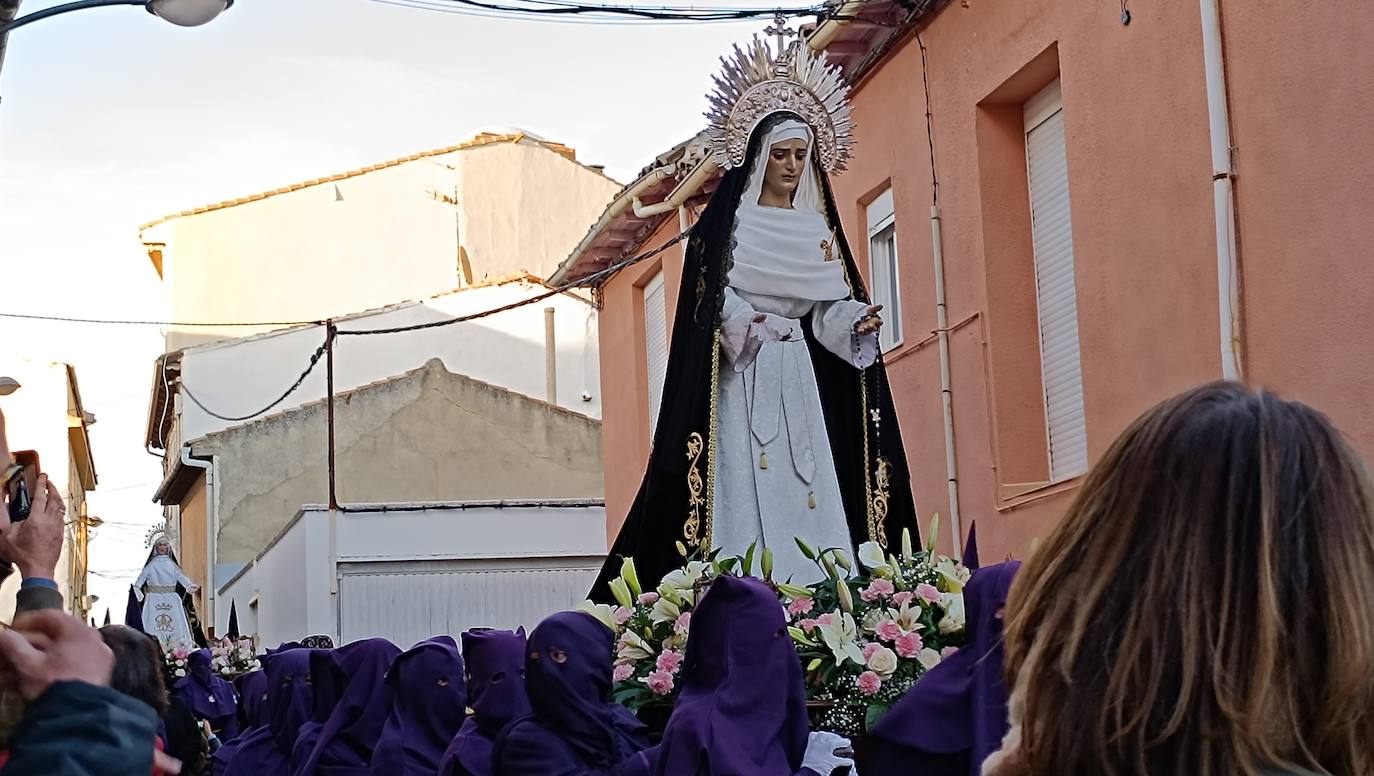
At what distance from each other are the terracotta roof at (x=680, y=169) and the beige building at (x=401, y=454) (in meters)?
8.18

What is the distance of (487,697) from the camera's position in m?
6.85

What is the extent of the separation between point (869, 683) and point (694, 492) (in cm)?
177

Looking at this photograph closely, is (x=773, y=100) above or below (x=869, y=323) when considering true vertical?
above

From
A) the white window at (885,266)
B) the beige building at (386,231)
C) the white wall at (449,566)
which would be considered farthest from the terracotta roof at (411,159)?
the white window at (885,266)

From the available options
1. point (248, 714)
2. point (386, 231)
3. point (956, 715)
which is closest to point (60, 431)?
point (386, 231)

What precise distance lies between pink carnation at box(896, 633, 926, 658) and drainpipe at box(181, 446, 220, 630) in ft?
82.6

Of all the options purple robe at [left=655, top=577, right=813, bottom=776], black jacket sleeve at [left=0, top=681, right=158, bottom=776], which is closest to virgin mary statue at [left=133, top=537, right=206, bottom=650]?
purple robe at [left=655, top=577, right=813, bottom=776]

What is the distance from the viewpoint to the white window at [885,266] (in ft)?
47.6

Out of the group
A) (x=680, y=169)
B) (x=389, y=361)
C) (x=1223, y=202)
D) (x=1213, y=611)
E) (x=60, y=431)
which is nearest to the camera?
(x=1213, y=611)

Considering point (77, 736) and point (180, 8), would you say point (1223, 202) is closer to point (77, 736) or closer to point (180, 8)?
point (180, 8)

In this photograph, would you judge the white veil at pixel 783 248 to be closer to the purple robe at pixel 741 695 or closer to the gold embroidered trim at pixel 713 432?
the gold embroidered trim at pixel 713 432

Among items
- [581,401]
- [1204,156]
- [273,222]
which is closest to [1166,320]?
[1204,156]

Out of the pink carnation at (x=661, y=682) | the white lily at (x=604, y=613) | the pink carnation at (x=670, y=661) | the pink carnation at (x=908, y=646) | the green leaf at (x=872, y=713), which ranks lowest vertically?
the green leaf at (x=872, y=713)

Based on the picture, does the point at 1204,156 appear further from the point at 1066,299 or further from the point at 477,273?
the point at 477,273
